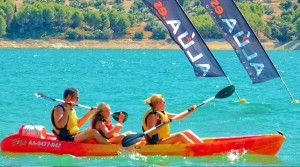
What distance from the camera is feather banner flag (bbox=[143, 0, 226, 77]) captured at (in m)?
26.5

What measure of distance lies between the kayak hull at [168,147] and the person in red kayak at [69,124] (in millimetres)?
141

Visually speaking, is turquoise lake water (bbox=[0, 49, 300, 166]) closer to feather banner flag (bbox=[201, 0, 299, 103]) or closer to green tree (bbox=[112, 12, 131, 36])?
feather banner flag (bbox=[201, 0, 299, 103])

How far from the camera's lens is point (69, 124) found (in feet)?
69.0

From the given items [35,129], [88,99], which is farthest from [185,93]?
[35,129]

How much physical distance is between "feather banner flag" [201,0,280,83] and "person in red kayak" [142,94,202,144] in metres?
6.77

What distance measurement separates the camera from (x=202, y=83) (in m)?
56.4

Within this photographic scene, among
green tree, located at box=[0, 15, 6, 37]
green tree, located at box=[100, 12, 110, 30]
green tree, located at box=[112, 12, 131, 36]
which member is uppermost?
green tree, located at box=[0, 15, 6, 37]

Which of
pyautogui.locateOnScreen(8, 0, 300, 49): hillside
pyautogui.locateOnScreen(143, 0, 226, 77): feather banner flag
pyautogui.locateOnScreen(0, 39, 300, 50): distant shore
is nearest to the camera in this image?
pyautogui.locateOnScreen(143, 0, 226, 77): feather banner flag

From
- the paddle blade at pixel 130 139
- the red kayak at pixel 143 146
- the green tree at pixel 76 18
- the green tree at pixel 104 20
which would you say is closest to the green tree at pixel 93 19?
the green tree at pixel 104 20

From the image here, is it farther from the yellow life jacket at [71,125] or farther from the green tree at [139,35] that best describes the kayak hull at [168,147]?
the green tree at [139,35]

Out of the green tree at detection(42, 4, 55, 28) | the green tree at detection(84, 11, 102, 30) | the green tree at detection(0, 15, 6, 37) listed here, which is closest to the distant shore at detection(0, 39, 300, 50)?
the green tree at detection(42, 4, 55, 28)

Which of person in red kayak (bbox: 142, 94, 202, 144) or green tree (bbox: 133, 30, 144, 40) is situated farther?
green tree (bbox: 133, 30, 144, 40)

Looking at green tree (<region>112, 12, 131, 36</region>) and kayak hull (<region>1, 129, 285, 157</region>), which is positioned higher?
green tree (<region>112, 12, 131, 36</region>)

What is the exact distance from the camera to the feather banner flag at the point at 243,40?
89.5ft
